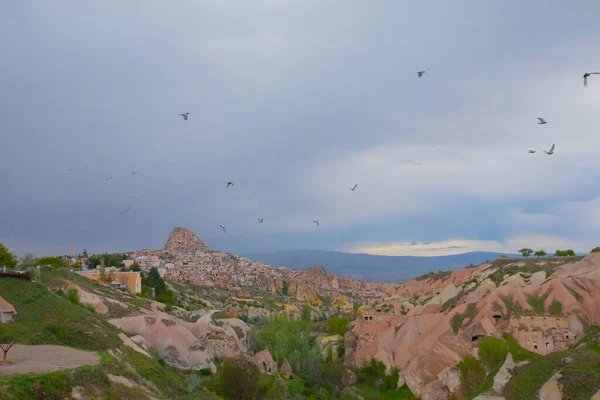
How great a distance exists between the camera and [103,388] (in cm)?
1556

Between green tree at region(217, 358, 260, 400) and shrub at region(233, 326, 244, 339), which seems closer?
green tree at region(217, 358, 260, 400)

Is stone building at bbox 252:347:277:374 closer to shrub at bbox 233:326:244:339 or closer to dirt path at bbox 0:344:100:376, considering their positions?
shrub at bbox 233:326:244:339

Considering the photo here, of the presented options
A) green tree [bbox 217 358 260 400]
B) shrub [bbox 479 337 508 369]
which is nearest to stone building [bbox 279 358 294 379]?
green tree [bbox 217 358 260 400]

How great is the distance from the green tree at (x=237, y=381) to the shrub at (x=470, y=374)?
49.1 feet

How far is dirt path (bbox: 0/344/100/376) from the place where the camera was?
15.4m

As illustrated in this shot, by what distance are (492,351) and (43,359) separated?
26793mm

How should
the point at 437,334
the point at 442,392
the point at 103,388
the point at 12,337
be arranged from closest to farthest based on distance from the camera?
the point at 103,388
the point at 12,337
the point at 442,392
the point at 437,334

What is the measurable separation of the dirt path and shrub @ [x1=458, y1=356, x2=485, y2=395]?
23.6 metres

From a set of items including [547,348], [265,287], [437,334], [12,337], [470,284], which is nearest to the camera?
[12,337]

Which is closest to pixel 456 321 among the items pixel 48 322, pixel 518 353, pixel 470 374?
pixel 470 374

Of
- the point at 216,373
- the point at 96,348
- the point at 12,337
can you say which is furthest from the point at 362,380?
the point at 12,337

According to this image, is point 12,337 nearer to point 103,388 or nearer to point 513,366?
point 103,388

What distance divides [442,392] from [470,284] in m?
32.0

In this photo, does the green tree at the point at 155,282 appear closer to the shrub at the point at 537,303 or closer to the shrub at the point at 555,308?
the shrub at the point at 537,303
